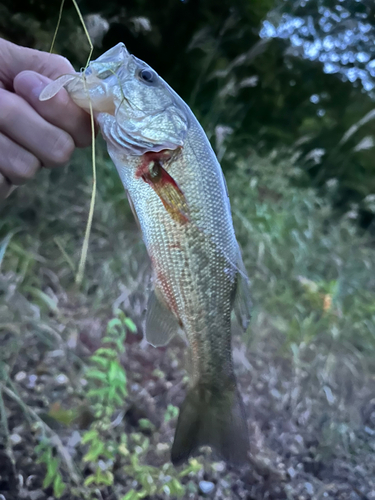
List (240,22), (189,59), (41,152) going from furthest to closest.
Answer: (240,22)
(189,59)
(41,152)

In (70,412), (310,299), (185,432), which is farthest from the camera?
(310,299)

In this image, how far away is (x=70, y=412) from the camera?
921 millimetres

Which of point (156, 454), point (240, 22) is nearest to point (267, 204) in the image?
point (240, 22)

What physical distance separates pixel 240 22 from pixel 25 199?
5.01 feet

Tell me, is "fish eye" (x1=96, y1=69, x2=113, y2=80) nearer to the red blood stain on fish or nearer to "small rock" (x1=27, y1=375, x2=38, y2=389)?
the red blood stain on fish

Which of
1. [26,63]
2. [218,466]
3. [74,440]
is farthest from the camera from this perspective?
[218,466]

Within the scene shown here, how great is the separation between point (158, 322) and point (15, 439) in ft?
1.95

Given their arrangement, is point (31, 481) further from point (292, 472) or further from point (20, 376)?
point (292, 472)

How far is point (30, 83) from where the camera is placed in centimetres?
56

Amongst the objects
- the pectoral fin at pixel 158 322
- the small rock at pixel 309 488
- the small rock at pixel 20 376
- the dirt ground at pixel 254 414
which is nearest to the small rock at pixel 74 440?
the dirt ground at pixel 254 414

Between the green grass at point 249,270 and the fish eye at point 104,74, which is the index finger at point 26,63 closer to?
the fish eye at point 104,74

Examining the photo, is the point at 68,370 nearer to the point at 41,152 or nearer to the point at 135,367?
the point at 135,367

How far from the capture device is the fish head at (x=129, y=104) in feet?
1.63

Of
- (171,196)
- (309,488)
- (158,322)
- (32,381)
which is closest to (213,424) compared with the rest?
(158,322)
